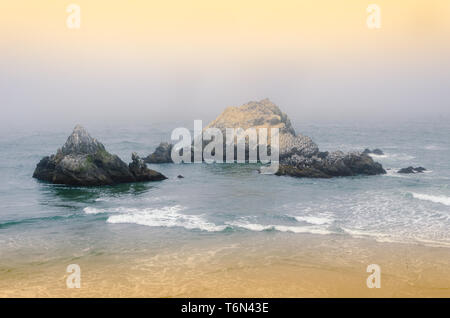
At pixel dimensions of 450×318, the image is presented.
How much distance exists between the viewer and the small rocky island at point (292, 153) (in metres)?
47.1

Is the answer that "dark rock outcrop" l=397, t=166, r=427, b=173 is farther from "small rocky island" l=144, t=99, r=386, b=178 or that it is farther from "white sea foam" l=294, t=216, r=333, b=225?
"white sea foam" l=294, t=216, r=333, b=225

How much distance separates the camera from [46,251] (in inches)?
993

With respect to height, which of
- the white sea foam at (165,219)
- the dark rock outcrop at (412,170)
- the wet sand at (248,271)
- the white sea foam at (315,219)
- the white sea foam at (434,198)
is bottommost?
the wet sand at (248,271)

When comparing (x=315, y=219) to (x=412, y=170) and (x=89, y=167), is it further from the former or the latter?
(x=89, y=167)

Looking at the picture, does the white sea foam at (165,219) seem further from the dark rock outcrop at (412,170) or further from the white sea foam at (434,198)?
the dark rock outcrop at (412,170)

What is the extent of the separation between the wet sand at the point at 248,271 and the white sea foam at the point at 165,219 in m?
3.78

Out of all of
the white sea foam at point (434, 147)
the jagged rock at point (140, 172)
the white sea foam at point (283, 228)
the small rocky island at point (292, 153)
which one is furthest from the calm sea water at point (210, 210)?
the white sea foam at point (434, 147)

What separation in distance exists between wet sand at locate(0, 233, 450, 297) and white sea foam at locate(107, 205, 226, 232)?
3775mm

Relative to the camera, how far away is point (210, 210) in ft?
113

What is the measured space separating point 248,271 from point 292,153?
34186mm

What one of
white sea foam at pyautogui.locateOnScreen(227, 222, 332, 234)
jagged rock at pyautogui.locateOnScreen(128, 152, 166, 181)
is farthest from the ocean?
jagged rock at pyautogui.locateOnScreen(128, 152, 166, 181)

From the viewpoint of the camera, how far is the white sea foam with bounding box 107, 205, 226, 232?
3011cm

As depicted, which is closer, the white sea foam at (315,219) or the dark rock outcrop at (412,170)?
the white sea foam at (315,219)
